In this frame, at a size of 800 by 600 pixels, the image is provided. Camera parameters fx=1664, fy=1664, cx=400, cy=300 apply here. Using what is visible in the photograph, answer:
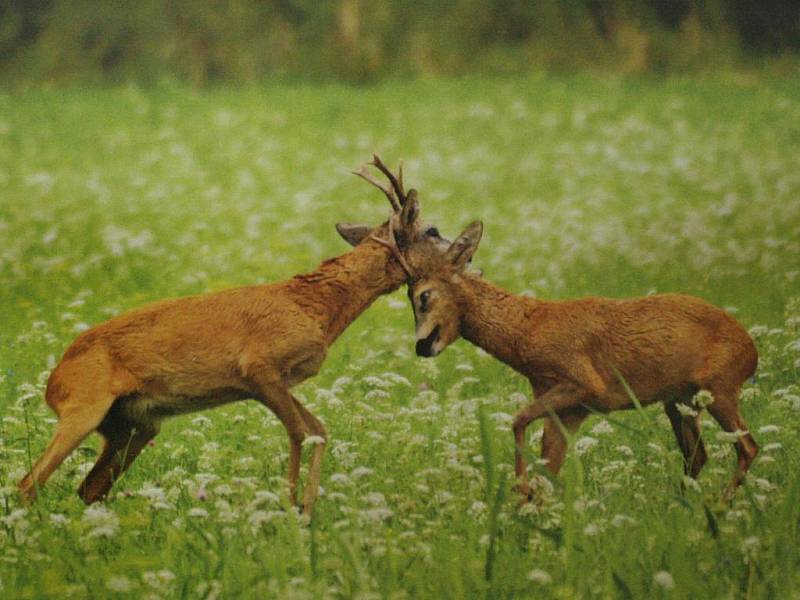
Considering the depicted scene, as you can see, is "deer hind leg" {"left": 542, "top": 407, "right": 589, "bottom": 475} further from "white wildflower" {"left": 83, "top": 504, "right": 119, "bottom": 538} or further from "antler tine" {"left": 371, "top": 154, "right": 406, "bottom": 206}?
"white wildflower" {"left": 83, "top": 504, "right": 119, "bottom": 538}

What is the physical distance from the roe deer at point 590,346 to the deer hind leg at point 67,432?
148 cm

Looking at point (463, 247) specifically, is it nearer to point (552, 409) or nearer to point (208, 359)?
point (552, 409)

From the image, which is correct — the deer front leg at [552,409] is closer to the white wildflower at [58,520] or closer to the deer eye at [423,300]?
the deer eye at [423,300]

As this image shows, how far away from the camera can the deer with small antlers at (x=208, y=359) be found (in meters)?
6.93

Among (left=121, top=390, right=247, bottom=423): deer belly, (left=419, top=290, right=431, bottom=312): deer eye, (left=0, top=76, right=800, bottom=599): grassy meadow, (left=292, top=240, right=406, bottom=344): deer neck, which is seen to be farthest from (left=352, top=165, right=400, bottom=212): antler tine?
(left=121, top=390, right=247, bottom=423): deer belly

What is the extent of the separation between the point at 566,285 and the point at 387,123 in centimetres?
975

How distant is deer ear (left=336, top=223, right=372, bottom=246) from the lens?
7.71 meters

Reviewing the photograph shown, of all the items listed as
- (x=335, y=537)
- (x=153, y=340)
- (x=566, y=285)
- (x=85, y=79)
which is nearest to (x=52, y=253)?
(x=566, y=285)

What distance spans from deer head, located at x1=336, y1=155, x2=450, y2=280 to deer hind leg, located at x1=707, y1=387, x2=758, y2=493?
1.42m

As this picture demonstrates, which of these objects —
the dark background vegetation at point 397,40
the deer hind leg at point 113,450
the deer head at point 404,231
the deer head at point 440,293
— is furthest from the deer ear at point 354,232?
the dark background vegetation at point 397,40

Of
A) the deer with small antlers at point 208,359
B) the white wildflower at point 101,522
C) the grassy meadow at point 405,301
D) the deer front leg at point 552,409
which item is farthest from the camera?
the deer front leg at point 552,409

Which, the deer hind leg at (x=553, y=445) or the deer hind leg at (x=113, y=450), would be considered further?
the deer hind leg at (x=113, y=450)

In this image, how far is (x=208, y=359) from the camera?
23.3 ft

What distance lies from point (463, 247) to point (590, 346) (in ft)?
2.47
